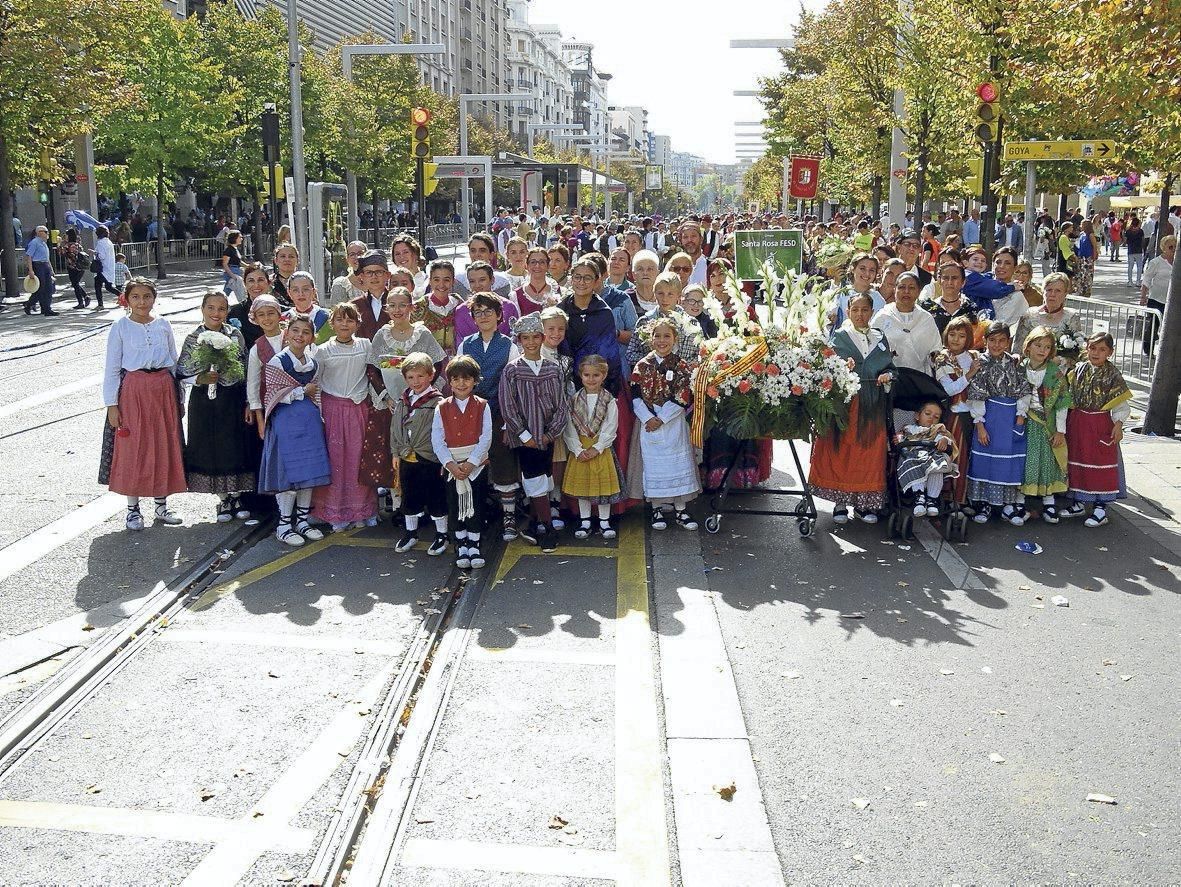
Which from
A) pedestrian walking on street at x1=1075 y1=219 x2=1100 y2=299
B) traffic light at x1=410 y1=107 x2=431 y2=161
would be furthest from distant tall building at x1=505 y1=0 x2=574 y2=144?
traffic light at x1=410 y1=107 x2=431 y2=161

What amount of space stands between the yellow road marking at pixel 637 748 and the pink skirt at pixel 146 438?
11.7 feet

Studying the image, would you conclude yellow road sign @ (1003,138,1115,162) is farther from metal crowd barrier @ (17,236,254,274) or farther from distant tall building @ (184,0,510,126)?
distant tall building @ (184,0,510,126)

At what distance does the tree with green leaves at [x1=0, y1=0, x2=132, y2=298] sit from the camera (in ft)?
82.2

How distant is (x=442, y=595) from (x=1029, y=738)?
3566mm

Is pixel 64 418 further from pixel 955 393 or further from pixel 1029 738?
pixel 1029 738

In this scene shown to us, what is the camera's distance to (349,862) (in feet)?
14.5

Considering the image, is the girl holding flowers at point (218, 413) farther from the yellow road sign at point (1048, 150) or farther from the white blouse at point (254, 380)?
the yellow road sign at point (1048, 150)

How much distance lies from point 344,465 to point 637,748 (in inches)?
161

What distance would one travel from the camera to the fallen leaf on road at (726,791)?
190 inches

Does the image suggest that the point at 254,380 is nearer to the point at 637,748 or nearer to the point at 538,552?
the point at 538,552

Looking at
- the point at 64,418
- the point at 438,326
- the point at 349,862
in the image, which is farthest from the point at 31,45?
the point at 349,862

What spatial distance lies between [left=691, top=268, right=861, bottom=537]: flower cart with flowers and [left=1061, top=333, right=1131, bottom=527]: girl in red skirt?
5.88 ft

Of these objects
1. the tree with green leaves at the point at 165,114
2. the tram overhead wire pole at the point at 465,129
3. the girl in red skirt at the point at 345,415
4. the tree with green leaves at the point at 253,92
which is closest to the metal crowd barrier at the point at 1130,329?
the girl in red skirt at the point at 345,415

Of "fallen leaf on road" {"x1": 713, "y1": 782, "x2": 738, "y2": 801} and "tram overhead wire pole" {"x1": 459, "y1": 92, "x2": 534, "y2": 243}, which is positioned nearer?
"fallen leaf on road" {"x1": 713, "y1": 782, "x2": 738, "y2": 801}
